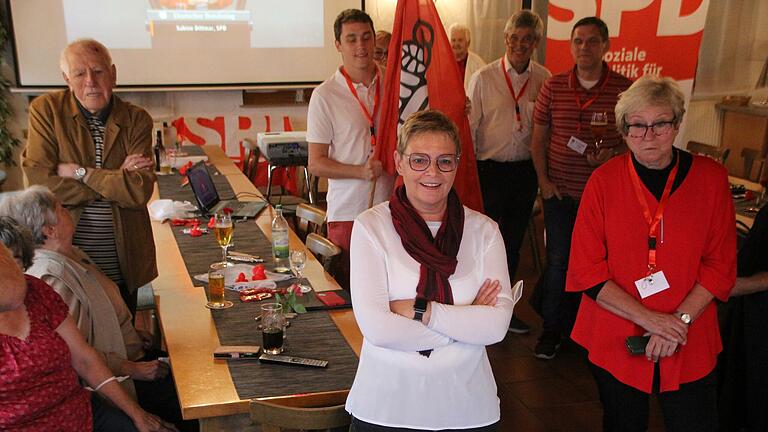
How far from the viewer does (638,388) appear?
7.48ft

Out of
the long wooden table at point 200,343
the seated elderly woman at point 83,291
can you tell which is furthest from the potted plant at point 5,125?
the seated elderly woman at point 83,291

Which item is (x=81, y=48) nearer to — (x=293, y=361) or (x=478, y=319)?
(x=293, y=361)

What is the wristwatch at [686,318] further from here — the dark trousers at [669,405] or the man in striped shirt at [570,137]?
the man in striped shirt at [570,137]

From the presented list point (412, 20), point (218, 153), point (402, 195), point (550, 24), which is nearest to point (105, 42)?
point (218, 153)

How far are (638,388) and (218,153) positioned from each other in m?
4.44

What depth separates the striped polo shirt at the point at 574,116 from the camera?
142 inches

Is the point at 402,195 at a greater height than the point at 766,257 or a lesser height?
greater

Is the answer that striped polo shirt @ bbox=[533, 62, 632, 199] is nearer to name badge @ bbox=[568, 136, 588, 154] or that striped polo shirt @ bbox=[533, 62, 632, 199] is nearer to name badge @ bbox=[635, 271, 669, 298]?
name badge @ bbox=[568, 136, 588, 154]

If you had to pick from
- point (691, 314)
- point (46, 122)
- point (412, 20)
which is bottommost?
point (691, 314)

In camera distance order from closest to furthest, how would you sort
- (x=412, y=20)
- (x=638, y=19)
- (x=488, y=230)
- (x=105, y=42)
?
(x=488, y=230) < (x=412, y=20) < (x=638, y=19) < (x=105, y=42)

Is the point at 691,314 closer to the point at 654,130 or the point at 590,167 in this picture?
the point at 654,130

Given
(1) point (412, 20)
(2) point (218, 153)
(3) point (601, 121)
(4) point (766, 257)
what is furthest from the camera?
(2) point (218, 153)

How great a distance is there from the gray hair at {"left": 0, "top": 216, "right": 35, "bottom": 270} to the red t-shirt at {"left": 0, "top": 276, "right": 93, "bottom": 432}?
0.07 meters

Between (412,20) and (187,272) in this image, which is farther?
(412,20)
